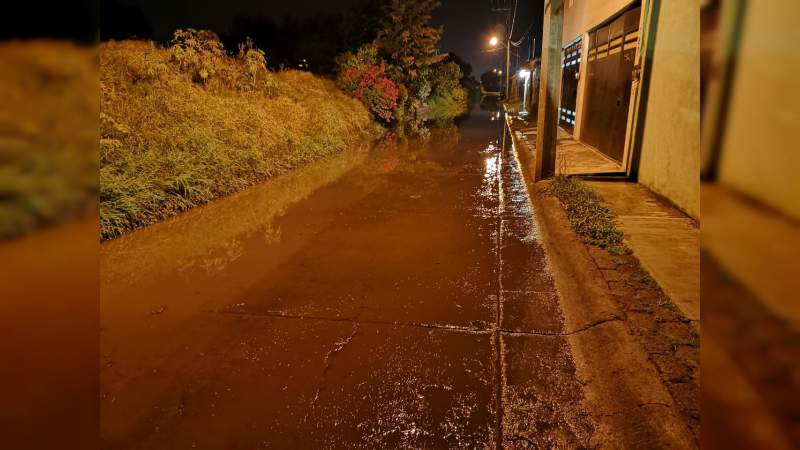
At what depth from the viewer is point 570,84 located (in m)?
14.1

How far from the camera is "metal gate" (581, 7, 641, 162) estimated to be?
8289mm

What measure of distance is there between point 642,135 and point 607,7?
369 cm

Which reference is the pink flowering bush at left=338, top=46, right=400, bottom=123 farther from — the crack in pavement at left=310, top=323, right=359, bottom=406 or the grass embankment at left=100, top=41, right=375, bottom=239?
the crack in pavement at left=310, top=323, right=359, bottom=406

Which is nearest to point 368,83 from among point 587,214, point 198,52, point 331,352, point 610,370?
point 198,52

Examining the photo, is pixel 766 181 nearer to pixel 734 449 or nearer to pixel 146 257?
pixel 734 449

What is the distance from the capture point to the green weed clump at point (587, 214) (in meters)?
4.86

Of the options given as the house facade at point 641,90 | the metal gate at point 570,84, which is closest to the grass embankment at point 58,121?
the house facade at point 641,90

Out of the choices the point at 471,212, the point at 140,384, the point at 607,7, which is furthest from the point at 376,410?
the point at 607,7

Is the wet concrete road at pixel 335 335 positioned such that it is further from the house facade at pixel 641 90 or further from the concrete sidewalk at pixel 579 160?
the concrete sidewalk at pixel 579 160

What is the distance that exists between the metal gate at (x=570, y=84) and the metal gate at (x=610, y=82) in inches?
62.1

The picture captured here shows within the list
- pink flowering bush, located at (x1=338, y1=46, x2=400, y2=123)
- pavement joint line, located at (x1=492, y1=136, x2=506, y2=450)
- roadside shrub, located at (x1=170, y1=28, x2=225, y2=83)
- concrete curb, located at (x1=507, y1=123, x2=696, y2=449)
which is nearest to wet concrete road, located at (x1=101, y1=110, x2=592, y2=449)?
pavement joint line, located at (x1=492, y1=136, x2=506, y2=450)

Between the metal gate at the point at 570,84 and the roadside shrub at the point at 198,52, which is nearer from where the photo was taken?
A: the roadside shrub at the point at 198,52

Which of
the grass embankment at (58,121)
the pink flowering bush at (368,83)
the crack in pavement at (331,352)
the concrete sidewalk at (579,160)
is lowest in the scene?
the crack in pavement at (331,352)

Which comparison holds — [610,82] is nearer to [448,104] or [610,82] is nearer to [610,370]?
[610,370]
